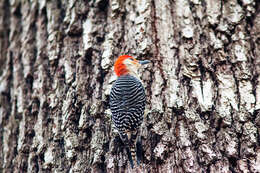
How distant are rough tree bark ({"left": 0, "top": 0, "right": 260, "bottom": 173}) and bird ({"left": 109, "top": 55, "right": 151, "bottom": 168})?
0.26 ft

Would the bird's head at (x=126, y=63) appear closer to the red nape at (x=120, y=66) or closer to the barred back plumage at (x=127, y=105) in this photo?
the red nape at (x=120, y=66)

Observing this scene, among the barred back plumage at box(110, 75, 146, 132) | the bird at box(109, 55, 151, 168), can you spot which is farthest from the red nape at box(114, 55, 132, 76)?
the barred back plumage at box(110, 75, 146, 132)

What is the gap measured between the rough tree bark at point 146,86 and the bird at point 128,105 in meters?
0.08

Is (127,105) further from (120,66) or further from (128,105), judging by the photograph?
(120,66)

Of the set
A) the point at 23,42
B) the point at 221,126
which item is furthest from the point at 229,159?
the point at 23,42

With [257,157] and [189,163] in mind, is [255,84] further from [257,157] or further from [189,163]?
[189,163]

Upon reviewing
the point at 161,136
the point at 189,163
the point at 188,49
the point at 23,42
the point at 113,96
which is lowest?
the point at 189,163

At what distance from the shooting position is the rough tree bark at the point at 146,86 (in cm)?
269

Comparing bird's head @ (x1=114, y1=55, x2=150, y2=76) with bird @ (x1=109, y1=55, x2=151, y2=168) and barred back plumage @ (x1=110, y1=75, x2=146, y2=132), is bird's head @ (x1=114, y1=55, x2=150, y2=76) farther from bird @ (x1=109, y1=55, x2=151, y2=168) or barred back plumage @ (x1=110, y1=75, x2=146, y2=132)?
barred back plumage @ (x1=110, y1=75, x2=146, y2=132)

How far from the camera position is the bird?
9.27 ft

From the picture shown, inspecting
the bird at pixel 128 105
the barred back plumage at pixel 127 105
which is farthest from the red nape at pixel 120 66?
the barred back plumage at pixel 127 105

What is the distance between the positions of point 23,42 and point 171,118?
2.19m

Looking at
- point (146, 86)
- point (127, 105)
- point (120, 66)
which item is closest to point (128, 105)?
point (127, 105)

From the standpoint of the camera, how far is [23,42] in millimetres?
3818
